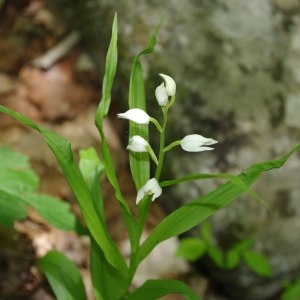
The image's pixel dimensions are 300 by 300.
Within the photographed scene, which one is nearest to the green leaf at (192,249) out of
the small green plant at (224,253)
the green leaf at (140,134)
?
the small green plant at (224,253)

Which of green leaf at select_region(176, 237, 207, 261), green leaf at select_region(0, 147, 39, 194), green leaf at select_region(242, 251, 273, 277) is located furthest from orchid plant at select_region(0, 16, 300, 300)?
green leaf at select_region(242, 251, 273, 277)

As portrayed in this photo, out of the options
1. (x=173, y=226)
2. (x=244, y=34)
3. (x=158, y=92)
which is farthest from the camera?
(x=244, y=34)

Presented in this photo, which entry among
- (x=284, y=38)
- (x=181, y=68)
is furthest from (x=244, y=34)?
(x=181, y=68)

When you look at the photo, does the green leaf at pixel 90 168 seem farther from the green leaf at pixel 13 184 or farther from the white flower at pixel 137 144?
the white flower at pixel 137 144

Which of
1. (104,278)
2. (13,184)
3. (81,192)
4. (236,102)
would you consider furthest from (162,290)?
(236,102)

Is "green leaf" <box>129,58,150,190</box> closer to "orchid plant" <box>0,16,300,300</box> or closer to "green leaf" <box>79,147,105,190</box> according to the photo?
"orchid plant" <box>0,16,300,300</box>

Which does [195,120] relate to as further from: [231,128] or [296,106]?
[296,106]

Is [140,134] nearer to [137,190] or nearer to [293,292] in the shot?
[137,190]
